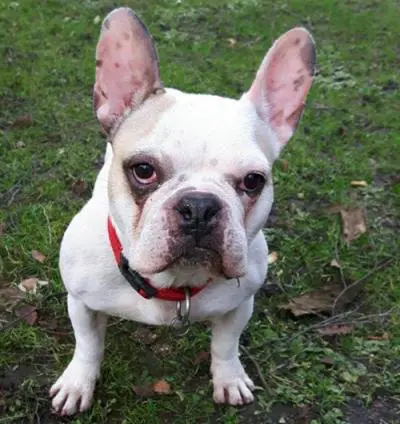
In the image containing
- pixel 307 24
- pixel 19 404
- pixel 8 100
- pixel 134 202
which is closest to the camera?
pixel 134 202

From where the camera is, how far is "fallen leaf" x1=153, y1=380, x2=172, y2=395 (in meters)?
3.15

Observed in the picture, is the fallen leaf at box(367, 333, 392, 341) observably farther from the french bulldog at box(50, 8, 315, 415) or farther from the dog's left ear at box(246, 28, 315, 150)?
the dog's left ear at box(246, 28, 315, 150)

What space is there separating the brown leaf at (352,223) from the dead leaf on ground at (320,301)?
39 cm

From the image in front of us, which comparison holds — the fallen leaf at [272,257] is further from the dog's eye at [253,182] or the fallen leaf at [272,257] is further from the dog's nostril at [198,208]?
the dog's nostril at [198,208]

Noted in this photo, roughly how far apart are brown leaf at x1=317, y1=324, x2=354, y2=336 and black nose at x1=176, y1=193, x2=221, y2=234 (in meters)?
1.46

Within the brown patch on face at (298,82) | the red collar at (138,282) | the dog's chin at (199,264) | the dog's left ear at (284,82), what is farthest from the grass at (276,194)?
the brown patch on face at (298,82)

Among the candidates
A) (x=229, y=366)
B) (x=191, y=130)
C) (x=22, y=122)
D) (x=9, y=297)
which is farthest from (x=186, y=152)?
(x=22, y=122)

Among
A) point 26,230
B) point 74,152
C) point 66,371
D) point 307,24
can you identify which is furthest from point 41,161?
point 307,24

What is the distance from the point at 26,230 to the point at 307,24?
385 centimetres

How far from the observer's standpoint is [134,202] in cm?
238

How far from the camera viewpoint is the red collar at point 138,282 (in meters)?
2.57

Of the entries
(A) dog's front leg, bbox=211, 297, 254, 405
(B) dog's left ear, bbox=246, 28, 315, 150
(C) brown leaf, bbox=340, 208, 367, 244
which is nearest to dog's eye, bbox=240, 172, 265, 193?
(B) dog's left ear, bbox=246, 28, 315, 150

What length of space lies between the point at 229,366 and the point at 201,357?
220mm

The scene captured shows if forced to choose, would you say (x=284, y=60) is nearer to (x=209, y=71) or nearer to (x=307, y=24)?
(x=209, y=71)
